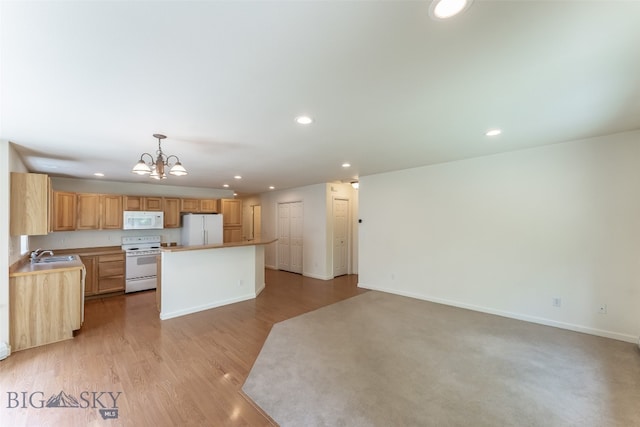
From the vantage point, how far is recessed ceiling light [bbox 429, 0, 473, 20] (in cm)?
117

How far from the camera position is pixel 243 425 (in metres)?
1.95

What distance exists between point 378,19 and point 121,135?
121 inches

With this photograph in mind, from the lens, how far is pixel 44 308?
10.8ft

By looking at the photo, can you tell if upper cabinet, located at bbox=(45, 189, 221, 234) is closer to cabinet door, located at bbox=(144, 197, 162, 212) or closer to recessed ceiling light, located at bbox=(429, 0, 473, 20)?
cabinet door, located at bbox=(144, 197, 162, 212)

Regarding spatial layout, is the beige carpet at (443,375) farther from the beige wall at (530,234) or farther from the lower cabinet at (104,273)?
the lower cabinet at (104,273)

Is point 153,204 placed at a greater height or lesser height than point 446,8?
lesser

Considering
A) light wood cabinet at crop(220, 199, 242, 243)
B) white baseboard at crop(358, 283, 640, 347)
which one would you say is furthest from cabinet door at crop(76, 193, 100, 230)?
white baseboard at crop(358, 283, 640, 347)

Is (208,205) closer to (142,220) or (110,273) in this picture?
(142,220)

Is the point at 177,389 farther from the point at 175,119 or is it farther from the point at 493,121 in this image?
the point at 493,121

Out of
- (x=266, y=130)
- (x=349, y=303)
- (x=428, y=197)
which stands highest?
(x=266, y=130)

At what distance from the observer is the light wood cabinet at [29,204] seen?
10.4ft

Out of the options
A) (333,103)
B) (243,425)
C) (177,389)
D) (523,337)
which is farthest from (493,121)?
(177,389)

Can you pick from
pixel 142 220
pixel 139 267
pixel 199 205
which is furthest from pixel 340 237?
pixel 142 220

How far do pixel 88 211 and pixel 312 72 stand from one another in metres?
6.26
